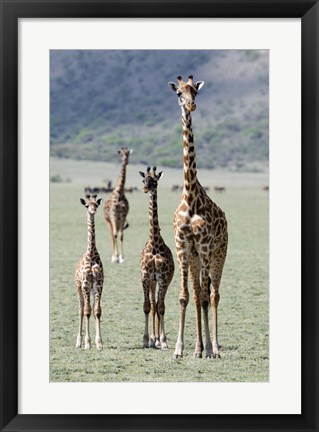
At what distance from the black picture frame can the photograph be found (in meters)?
1.01

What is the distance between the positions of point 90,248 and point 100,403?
2.77 m

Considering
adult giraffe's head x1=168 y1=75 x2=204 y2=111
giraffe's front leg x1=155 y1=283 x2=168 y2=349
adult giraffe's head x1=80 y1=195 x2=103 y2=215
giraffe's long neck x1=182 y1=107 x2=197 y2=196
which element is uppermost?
adult giraffe's head x1=168 y1=75 x2=204 y2=111

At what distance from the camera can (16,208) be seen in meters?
5.91

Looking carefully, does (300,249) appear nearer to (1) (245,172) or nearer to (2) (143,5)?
(2) (143,5)

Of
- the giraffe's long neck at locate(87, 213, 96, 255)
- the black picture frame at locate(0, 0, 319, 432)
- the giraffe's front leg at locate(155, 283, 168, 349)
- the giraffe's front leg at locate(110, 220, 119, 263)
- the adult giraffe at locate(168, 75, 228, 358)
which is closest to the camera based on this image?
the black picture frame at locate(0, 0, 319, 432)

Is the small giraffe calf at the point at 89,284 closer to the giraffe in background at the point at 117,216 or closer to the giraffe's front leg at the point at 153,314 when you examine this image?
the giraffe's front leg at the point at 153,314

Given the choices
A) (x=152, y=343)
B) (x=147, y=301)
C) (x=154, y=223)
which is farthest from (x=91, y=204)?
(x=152, y=343)

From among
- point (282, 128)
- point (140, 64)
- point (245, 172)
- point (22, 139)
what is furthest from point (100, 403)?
point (140, 64)

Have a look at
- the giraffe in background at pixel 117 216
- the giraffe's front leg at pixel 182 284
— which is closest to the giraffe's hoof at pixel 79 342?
the giraffe's front leg at pixel 182 284

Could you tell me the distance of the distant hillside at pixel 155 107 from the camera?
56.2 m

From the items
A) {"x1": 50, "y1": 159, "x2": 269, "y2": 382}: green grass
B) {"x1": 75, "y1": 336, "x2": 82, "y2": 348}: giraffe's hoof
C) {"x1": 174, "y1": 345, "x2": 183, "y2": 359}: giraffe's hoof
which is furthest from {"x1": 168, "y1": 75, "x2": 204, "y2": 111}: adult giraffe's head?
{"x1": 75, "y1": 336, "x2": 82, "y2": 348}: giraffe's hoof

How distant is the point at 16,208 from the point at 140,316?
486 centimetres

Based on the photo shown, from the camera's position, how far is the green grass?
7371 mm

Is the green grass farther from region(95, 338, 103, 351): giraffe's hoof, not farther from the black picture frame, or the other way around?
the black picture frame
